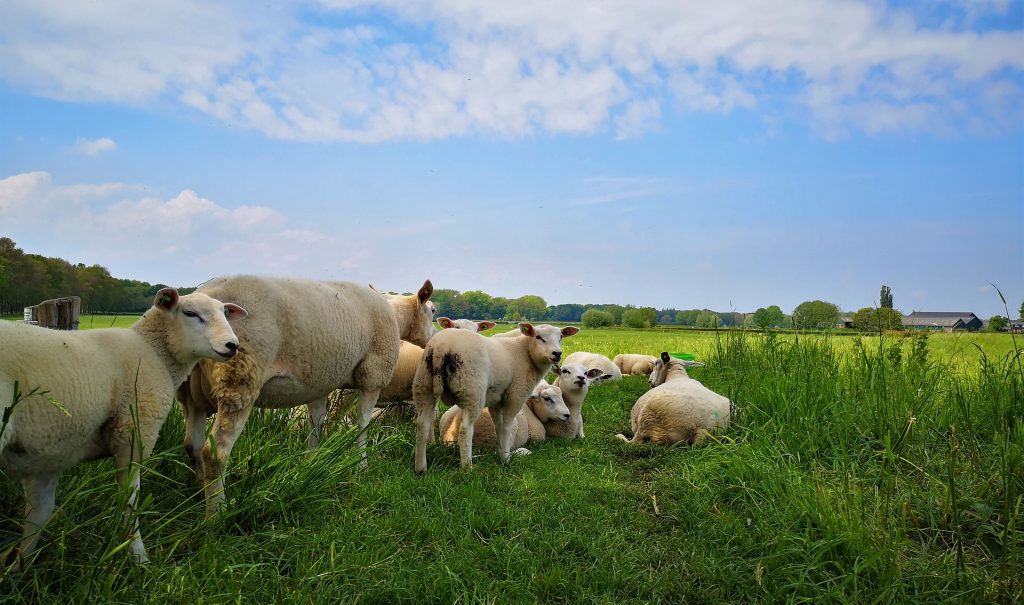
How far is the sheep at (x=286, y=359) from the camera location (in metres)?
5.55

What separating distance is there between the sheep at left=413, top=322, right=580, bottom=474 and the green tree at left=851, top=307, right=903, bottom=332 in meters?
5.76

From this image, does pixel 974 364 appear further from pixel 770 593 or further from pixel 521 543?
pixel 521 543

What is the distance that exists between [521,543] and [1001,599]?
10.5ft

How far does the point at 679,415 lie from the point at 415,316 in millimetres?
3881

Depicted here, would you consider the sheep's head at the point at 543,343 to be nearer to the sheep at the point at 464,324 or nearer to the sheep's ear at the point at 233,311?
the sheep at the point at 464,324

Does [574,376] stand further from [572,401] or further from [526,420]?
[526,420]

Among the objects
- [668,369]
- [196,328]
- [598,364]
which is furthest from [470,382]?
[598,364]

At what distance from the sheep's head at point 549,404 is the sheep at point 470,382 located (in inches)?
47.9

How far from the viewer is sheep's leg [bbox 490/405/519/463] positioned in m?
8.05

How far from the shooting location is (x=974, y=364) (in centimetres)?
1136

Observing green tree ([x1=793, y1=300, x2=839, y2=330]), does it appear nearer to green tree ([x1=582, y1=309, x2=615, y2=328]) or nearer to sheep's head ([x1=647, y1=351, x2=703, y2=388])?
sheep's head ([x1=647, y1=351, x2=703, y2=388])

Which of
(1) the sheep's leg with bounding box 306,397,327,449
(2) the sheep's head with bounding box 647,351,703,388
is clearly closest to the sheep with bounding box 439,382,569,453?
(1) the sheep's leg with bounding box 306,397,327,449

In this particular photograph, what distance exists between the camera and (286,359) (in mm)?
6223

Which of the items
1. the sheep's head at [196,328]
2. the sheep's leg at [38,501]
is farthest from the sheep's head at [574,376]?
the sheep's leg at [38,501]
